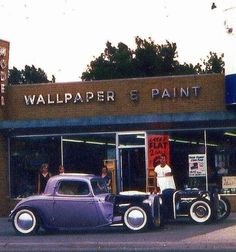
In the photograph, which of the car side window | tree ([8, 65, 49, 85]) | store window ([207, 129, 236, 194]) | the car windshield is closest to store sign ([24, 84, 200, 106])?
store window ([207, 129, 236, 194])

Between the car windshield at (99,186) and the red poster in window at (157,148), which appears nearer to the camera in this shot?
the car windshield at (99,186)

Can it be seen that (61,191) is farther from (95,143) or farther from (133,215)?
(95,143)

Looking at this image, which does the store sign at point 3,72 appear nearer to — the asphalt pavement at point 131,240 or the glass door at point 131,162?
the glass door at point 131,162

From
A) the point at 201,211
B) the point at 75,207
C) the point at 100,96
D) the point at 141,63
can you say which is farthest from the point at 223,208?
the point at 141,63

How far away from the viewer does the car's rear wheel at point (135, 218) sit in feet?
62.9

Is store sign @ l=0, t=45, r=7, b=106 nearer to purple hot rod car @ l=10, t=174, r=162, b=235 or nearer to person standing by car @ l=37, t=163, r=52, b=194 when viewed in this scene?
person standing by car @ l=37, t=163, r=52, b=194

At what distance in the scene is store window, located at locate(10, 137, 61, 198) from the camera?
27.2 meters

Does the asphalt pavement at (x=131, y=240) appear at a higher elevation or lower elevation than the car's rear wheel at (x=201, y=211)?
lower

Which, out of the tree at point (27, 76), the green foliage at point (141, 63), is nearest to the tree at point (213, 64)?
the green foliage at point (141, 63)

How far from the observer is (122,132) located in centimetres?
2631

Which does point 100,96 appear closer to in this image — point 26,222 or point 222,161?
point 222,161

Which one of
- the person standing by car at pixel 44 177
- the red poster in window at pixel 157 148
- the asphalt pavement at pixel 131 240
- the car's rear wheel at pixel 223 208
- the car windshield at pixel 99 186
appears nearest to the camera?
the asphalt pavement at pixel 131 240

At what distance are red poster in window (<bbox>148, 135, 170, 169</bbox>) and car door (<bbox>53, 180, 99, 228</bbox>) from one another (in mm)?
6987

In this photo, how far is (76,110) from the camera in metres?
26.7
